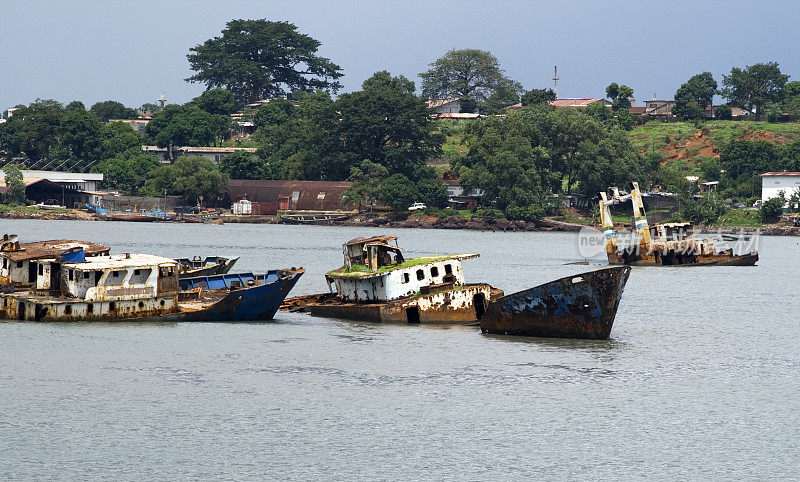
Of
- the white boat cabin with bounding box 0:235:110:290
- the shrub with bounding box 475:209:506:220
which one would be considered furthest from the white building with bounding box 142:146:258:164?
the white boat cabin with bounding box 0:235:110:290

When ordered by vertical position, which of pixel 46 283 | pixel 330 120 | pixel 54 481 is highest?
pixel 330 120

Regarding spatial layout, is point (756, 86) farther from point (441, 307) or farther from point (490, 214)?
point (441, 307)

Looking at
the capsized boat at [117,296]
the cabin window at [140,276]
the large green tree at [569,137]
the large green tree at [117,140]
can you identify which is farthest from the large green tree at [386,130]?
the cabin window at [140,276]

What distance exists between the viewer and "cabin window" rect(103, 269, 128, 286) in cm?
4500

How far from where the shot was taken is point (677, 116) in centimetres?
17962

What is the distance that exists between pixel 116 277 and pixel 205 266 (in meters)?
14.9

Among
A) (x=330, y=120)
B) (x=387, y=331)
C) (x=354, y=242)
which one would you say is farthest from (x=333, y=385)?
(x=330, y=120)

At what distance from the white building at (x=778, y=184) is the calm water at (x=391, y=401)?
8377cm

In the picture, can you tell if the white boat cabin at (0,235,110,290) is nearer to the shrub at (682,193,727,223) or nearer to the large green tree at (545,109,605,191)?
the shrub at (682,193,727,223)

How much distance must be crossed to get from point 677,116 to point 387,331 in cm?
14304

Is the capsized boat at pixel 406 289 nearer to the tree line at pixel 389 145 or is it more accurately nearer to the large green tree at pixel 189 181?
the tree line at pixel 389 145

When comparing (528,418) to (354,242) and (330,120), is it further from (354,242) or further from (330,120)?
(330,120)

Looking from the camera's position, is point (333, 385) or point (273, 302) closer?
point (333, 385)

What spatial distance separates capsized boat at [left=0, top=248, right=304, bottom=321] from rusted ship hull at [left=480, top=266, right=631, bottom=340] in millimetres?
10143
